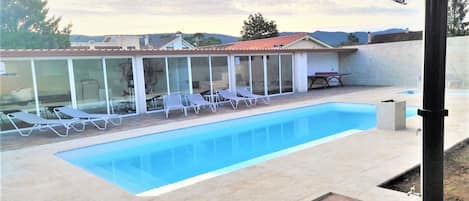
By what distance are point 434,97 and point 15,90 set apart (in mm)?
9902

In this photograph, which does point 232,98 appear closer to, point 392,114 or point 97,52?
point 97,52

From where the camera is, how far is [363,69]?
63.2 ft

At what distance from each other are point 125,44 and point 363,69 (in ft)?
52.5

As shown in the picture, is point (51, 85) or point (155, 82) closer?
point (51, 85)

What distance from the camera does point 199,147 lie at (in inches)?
299

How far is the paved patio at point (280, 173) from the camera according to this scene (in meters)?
4.05

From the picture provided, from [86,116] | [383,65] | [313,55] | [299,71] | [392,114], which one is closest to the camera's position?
[392,114]

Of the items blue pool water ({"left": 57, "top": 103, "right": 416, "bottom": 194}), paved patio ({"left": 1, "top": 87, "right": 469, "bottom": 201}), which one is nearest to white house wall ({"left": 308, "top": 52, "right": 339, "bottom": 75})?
blue pool water ({"left": 57, "top": 103, "right": 416, "bottom": 194})

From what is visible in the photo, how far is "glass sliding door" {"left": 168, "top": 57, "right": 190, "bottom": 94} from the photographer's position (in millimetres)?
12031

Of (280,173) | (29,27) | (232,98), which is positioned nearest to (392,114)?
(280,173)

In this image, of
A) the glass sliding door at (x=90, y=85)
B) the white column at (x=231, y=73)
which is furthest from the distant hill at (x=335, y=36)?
the glass sliding door at (x=90, y=85)

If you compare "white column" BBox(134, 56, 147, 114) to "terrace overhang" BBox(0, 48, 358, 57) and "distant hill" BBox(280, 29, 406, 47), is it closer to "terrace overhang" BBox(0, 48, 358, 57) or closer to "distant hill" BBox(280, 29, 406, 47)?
"terrace overhang" BBox(0, 48, 358, 57)

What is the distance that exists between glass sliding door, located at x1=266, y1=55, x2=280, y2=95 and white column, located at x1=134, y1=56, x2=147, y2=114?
6021mm

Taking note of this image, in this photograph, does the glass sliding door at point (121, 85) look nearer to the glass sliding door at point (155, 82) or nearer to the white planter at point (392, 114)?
the glass sliding door at point (155, 82)
